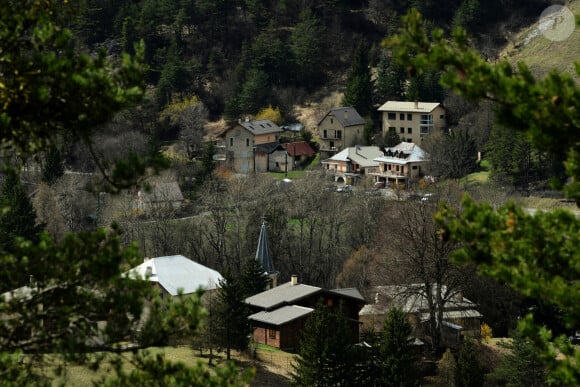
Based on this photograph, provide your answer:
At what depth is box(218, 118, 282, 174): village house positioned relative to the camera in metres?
71.3

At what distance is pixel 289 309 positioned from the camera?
3969 cm

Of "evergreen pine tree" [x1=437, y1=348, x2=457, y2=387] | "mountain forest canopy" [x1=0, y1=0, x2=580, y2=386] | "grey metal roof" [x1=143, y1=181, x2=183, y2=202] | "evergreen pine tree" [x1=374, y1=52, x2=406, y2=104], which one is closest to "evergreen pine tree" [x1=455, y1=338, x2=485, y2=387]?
"evergreen pine tree" [x1=437, y1=348, x2=457, y2=387]

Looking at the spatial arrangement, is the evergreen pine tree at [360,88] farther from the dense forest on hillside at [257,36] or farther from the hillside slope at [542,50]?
the hillside slope at [542,50]

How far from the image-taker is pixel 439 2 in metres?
85.7

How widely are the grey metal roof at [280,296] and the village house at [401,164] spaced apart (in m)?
21.7

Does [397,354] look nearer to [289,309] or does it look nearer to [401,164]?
[289,309]

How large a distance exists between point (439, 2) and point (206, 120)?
74.0 feet

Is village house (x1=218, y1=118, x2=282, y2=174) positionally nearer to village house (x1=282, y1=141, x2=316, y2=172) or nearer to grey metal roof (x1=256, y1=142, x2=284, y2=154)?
grey metal roof (x1=256, y1=142, x2=284, y2=154)

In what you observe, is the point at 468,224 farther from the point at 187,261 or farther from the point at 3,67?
the point at 187,261

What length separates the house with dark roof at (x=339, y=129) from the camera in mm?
72688

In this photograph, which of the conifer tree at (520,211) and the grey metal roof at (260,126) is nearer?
the conifer tree at (520,211)

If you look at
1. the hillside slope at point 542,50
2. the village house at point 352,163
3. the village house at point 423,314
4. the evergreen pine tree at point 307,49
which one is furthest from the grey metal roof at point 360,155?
the village house at point 423,314

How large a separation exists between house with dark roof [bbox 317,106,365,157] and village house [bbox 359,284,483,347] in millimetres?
31611

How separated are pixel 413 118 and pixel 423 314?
105ft
